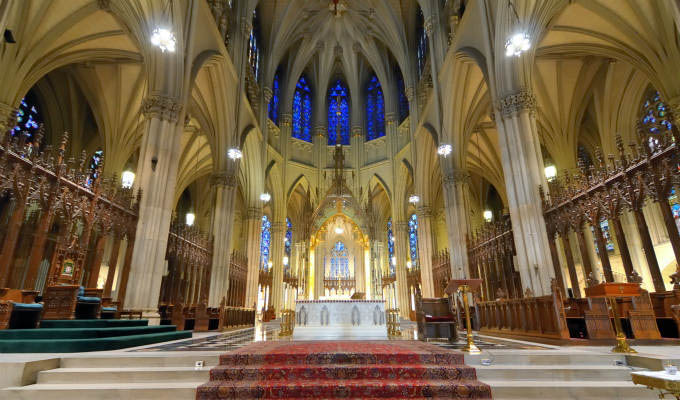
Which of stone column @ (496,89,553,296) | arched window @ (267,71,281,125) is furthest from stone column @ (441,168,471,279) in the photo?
arched window @ (267,71,281,125)

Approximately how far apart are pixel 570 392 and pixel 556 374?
0.45 m

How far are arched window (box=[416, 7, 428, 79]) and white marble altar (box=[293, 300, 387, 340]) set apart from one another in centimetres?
1511

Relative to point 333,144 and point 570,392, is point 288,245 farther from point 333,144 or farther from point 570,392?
point 570,392

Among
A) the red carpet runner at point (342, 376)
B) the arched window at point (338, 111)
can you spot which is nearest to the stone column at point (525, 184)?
the red carpet runner at point (342, 376)

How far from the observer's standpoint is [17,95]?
39.3ft

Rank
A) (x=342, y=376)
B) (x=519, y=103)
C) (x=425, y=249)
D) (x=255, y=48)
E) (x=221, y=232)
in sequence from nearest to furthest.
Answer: (x=342, y=376), (x=519, y=103), (x=221, y=232), (x=425, y=249), (x=255, y=48)

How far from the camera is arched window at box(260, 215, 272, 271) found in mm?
24725

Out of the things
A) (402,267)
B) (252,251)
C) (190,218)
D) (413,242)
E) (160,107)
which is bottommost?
(402,267)

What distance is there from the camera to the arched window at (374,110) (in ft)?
88.9

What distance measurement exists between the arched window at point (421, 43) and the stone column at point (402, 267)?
10.1 meters

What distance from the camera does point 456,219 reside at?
1572cm

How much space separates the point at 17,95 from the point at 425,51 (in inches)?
741

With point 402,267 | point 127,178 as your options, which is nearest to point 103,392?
point 127,178

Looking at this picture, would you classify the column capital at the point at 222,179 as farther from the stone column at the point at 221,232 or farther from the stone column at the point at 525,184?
the stone column at the point at 525,184
